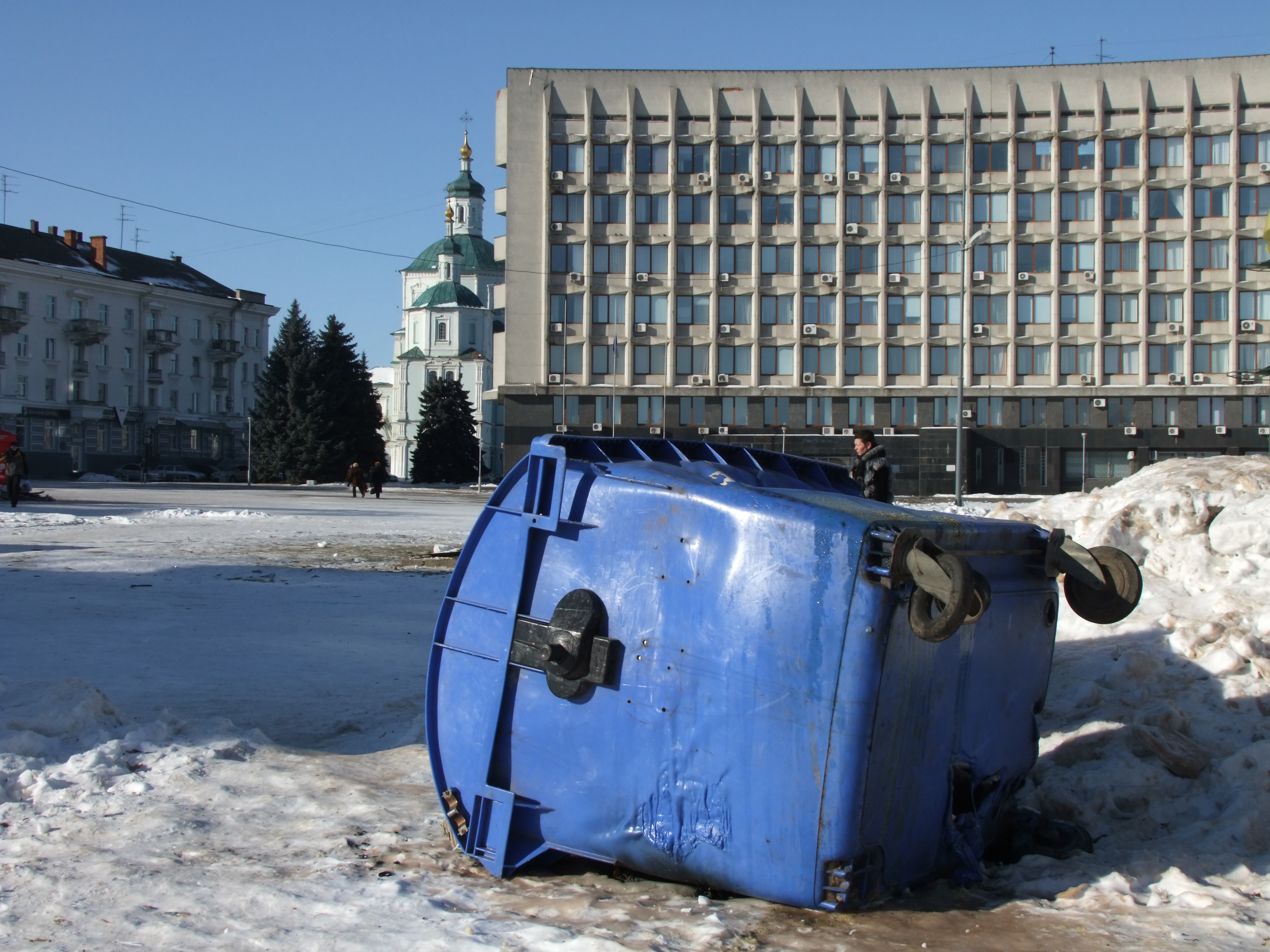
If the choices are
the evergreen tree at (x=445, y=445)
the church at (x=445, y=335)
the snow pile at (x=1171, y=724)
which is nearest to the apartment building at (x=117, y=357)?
the evergreen tree at (x=445, y=445)

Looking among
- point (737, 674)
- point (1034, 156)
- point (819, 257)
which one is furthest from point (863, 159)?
point (737, 674)

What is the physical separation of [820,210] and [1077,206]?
39.3 ft

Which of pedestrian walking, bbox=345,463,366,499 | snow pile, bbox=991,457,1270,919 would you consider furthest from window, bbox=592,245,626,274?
snow pile, bbox=991,457,1270,919

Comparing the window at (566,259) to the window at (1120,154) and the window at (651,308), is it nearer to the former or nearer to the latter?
the window at (651,308)

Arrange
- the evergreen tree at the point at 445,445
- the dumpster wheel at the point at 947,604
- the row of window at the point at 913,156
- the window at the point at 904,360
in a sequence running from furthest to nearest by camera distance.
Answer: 1. the evergreen tree at the point at 445,445
2. the window at the point at 904,360
3. the row of window at the point at 913,156
4. the dumpster wheel at the point at 947,604

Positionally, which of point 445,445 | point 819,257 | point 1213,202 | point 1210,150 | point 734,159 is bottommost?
point 445,445

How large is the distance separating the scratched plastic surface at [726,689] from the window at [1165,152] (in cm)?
5740

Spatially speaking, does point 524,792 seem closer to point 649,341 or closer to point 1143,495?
point 1143,495

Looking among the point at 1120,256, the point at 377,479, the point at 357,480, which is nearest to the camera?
the point at 377,479

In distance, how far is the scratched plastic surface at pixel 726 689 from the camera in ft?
12.6

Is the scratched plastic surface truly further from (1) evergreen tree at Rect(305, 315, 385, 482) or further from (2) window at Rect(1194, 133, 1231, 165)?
(1) evergreen tree at Rect(305, 315, 385, 482)

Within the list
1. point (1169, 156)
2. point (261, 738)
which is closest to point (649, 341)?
point (1169, 156)

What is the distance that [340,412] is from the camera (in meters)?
74.1

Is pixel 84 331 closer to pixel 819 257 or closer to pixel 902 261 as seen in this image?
pixel 819 257
